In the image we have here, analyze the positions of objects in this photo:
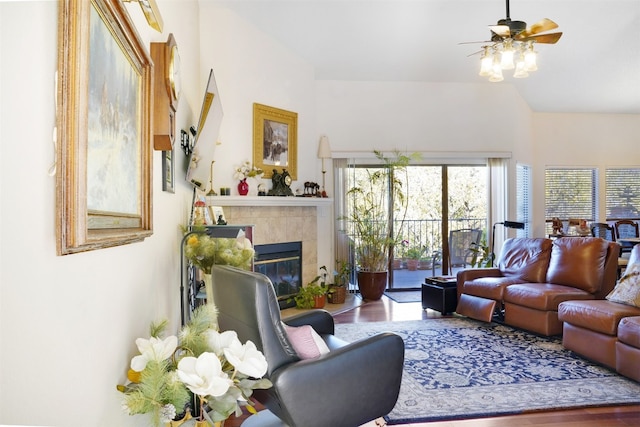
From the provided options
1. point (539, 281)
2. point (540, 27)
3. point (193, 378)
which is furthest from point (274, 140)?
point (193, 378)

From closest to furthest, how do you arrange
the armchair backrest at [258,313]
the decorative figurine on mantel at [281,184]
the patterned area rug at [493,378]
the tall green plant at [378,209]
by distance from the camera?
the armchair backrest at [258,313]
the patterned area rug at [493,378]
the decorative figurine on mantel at [281,184]
the tall green plant at [378,209]

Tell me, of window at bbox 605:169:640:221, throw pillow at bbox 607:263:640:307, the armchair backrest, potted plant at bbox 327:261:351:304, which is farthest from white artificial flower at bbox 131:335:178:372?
window at bbox 605:169:640:221

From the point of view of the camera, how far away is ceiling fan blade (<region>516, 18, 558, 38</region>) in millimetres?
3634

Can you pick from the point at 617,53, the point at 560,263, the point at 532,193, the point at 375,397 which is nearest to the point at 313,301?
the point at 560,263

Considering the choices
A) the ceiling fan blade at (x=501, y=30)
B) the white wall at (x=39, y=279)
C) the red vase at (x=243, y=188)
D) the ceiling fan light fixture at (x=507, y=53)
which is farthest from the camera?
the red vase at (x=243, y=188)

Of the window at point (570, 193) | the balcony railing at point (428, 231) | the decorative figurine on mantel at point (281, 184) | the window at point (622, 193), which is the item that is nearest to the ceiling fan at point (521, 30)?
the decorative figurine on mantel at point (281, 184)

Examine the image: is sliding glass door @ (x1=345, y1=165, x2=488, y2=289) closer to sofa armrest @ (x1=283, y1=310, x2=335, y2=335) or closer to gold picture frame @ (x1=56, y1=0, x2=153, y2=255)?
sofa armrest @ (x1=283, y1=310, x2=335, y2=335)

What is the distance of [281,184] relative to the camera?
5277mm

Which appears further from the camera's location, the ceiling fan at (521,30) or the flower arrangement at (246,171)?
the flower arrangement at (246,171)

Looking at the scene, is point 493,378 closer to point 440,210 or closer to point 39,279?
point 39,279

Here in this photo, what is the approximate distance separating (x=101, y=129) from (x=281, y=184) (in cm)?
421

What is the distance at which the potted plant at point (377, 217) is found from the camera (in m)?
6.16

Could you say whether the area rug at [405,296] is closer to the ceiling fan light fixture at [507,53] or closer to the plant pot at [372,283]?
the plant pot at [372,283]

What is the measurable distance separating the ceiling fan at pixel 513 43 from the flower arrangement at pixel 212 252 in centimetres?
284
